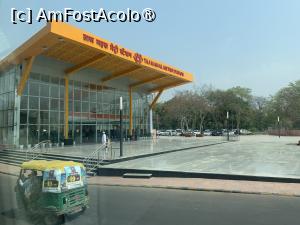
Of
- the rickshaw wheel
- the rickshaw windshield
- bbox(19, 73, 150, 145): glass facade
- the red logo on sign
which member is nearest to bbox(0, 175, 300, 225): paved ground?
the rickshaw wheel

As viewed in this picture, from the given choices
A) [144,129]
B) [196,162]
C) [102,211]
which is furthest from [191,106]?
[102,211]

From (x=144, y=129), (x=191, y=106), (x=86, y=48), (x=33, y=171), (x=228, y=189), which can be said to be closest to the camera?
(x=33, y=171)

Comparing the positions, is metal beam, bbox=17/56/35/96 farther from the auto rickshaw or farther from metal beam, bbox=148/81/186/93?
metal beam, bbox=148/81/186/93

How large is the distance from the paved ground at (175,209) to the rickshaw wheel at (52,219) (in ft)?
0.70

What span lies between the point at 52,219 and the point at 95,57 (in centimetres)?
2442

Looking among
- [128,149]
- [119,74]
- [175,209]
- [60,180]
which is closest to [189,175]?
[175,209]

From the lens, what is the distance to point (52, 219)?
8.93m

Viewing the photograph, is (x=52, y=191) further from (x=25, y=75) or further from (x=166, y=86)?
(x=166, y=86)

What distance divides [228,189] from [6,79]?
954 inches

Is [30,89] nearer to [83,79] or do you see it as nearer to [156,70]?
[83,79]

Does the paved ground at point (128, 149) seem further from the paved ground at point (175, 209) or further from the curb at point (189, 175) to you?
the paved ground at point (175, 209)

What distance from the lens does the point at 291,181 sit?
14602mm

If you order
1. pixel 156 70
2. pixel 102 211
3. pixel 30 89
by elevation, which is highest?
pixel 156 70

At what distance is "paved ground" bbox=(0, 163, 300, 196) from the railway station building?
12213 millimetres
